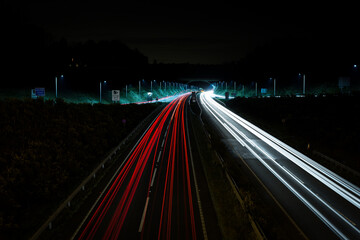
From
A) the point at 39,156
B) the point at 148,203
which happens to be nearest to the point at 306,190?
the point at 148,203

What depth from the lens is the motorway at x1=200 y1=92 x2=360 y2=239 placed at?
1410 cm

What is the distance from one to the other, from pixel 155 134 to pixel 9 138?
20.1 meters

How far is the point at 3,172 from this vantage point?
17.5 metres

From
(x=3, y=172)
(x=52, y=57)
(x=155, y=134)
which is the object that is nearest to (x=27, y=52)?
(x=52, y=57)

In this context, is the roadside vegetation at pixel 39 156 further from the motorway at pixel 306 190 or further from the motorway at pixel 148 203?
the motorway at pixel 306 190

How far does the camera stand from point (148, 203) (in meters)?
16.3

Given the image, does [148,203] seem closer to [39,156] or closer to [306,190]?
[39,156]

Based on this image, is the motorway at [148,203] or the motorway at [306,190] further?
the motorway at [306,190]

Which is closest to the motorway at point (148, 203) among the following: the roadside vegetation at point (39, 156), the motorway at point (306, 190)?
the roadside vegetation at point (39, 156)

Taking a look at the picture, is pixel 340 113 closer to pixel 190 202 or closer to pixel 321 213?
pixel 321 213

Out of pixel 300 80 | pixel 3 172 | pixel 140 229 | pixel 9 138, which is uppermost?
pixel 300 80

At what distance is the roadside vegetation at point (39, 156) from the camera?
614 inches

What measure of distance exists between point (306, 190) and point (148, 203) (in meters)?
10.4

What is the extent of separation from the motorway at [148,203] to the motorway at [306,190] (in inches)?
210
